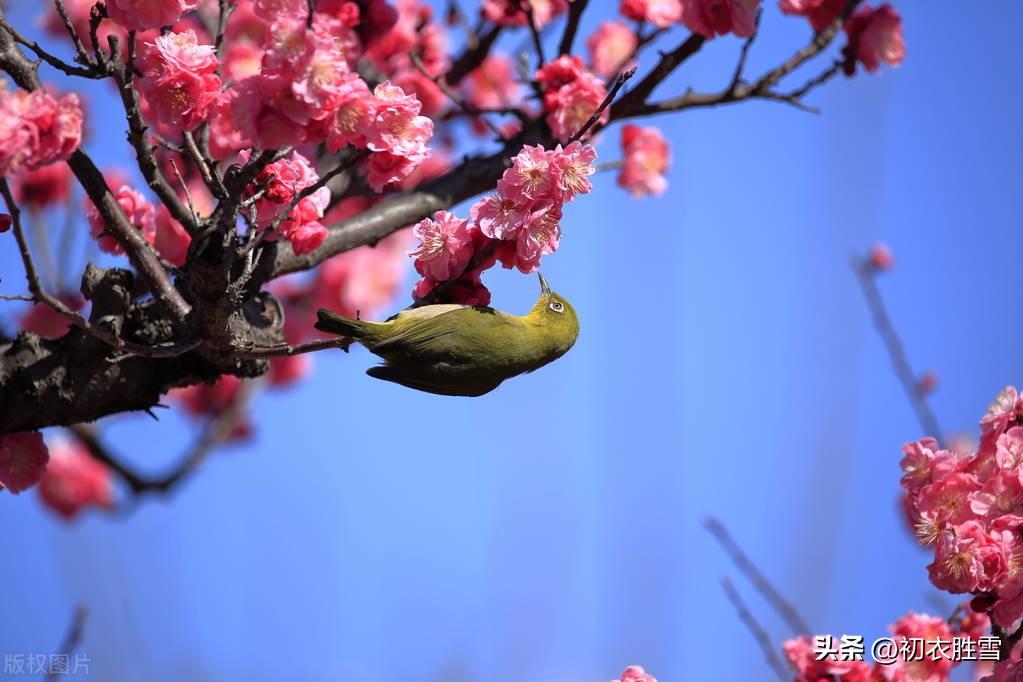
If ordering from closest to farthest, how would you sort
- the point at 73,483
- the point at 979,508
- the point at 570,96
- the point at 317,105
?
the point at 317,105 < the point at 979,508 < the point at 570,96 < the point at 73,483

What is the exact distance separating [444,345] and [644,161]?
1.84 metres

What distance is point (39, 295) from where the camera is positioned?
81.2 inches

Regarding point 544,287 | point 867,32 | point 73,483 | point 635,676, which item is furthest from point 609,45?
point 73,483

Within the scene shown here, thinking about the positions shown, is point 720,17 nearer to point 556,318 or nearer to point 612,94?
point 556,318

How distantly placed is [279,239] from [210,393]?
4065mm

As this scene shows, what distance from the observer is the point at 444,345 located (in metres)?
2.58

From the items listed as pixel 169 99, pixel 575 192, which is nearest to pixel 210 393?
pixel 169 99

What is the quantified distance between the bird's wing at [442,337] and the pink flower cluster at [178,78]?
763mm

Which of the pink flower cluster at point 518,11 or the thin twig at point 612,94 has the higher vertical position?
the pink flower cluster at point 518,11

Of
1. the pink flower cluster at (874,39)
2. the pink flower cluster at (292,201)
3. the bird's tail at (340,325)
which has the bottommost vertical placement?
the bird's tail at (340,325)

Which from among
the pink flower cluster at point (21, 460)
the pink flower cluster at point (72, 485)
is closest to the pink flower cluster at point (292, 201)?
the pink flower cluster at point (21, 460)

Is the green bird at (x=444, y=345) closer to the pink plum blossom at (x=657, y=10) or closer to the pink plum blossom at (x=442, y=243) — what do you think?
the pink plum blossom at (x=442, y=243)

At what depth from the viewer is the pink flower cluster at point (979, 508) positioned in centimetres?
246

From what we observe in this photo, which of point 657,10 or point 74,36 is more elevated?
point 657,10
